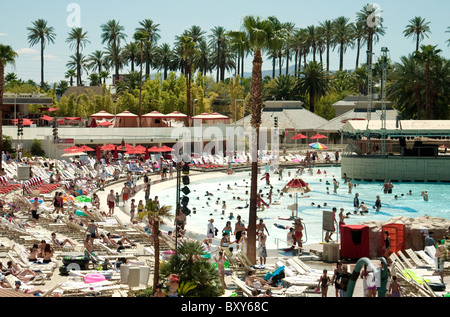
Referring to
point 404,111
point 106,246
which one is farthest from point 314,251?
point 404,111

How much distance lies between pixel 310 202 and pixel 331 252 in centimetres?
1691

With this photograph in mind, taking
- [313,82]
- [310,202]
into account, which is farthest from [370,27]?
[310,202]

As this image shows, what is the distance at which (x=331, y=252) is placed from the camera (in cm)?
1911

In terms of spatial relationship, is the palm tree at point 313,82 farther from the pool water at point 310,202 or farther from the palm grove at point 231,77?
the pool water at point 310,202

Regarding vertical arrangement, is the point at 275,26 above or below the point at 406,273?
above

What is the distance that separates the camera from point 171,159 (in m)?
48.5

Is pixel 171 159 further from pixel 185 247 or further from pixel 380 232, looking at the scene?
pixel 185 247

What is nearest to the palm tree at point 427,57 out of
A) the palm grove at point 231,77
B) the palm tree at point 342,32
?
the palm grove at point 231,77

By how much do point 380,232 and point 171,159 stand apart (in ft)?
100

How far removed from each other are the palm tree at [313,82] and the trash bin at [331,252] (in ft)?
209

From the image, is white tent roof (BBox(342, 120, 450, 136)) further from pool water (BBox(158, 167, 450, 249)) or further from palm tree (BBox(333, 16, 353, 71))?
palm tree (BBox(333, 16, 353, 71))

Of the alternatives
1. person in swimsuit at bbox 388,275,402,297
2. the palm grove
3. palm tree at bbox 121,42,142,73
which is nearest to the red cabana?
the palm grove

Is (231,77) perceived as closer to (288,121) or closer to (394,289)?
(288,121)
